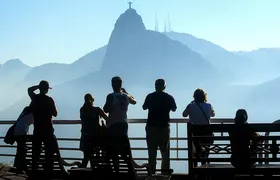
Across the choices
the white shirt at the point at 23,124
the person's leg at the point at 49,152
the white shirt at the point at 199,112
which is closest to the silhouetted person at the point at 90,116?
the white shirt at the point at 23,124

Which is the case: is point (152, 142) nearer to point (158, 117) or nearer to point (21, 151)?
point (158, 117)

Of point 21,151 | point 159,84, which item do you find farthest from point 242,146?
point 21,151

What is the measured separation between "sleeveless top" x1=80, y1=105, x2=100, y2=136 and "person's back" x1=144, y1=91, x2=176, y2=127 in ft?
3.45

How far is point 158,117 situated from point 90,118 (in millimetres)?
1269

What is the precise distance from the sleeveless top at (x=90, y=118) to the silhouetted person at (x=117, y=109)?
2.64 ft

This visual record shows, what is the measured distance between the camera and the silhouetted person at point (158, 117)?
8.28m

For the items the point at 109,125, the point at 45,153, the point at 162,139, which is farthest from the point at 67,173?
the point at 162,139

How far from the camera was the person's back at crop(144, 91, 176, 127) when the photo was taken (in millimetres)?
8273

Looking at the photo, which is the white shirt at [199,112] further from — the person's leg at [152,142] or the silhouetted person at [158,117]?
the person's leg at [152,142]

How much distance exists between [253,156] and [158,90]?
261cm

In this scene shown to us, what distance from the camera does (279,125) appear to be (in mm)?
5965

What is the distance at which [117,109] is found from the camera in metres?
8.10

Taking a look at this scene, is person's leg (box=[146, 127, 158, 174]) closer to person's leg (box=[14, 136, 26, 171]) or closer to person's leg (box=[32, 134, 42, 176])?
person's leg (box=[32, 134, 42, 176])

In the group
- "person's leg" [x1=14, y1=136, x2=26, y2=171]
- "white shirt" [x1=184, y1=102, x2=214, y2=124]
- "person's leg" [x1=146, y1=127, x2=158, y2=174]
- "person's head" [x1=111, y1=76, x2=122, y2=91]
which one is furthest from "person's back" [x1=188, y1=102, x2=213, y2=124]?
"person's leg" [x1=14, y1=136, x2=26, y2=171]
